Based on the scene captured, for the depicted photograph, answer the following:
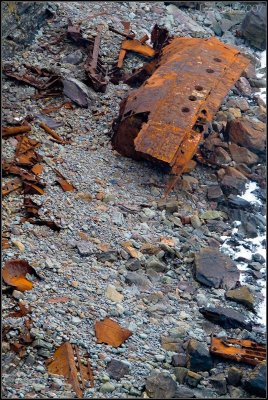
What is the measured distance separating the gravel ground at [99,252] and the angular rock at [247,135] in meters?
0.85

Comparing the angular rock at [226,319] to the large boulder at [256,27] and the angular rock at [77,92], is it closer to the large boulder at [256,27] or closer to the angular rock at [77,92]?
the angular rock at [77,92]

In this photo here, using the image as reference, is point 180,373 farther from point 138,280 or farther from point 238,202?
point 238,202

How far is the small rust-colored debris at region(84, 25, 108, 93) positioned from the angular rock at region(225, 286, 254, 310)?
4.01 meters

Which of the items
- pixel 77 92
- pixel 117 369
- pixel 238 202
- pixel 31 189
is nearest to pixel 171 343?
pixel 117 369

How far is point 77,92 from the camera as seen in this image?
9.95m

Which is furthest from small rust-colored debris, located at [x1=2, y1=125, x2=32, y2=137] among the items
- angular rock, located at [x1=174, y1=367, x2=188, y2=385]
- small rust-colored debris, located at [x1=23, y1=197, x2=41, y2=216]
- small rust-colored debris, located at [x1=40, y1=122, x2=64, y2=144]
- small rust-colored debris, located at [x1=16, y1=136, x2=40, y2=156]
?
angular rock, located at [x1=174, y1=367, x2=188, y2=385]

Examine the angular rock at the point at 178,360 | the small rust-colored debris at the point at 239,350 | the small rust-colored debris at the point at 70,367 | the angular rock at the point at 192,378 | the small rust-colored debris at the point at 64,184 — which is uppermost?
the small rust-colored debris at the point at 239,350

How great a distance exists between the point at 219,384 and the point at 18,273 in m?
2.10

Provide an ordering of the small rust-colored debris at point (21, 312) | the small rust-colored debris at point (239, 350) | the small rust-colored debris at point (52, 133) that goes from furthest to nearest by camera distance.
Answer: the small rust-colored debris at point (52, 133) < the small rust-colored debris at point (239, 350) < the small rust-colored debris at point (21, 312)

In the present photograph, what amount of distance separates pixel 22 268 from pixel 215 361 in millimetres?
1982

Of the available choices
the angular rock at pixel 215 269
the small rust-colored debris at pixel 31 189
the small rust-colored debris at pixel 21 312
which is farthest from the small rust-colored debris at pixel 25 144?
the small rust-colored debris at pixel 21 312

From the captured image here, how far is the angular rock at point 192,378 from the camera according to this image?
6184 mm

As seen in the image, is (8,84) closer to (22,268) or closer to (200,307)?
(22,268)

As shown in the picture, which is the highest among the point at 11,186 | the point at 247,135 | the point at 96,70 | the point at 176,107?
the point at 176,107
